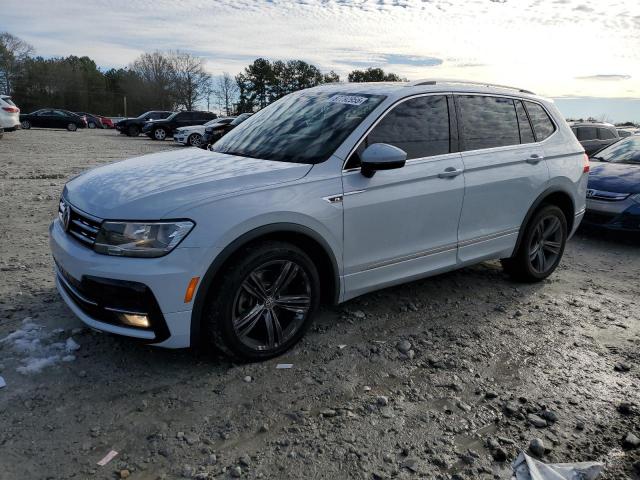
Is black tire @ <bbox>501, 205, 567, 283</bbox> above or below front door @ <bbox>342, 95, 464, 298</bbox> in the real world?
below

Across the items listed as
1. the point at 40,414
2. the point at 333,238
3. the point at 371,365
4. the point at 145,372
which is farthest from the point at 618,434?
the point at 40,414

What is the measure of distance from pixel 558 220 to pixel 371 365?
2856 mm

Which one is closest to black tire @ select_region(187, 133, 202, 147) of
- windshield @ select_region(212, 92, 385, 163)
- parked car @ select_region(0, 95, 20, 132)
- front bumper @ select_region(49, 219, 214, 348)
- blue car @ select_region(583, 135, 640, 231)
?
parked car @ select_region(0, 95, 20, 132)

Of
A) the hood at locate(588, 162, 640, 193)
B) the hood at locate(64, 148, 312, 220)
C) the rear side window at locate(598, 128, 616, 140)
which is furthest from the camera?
the rear side window at locate(598, 128, 616, 140)

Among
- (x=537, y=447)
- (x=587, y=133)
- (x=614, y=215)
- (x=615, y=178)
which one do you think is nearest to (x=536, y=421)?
(x=537, y=447)

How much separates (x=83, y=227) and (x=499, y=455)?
268cm

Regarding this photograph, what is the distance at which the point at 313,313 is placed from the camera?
12.0 feet

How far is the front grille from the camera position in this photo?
3169 millimetres

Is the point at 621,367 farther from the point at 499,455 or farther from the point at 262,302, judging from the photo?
the point at 262,302

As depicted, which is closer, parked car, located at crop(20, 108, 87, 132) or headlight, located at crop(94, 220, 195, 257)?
headlight, located at crop(94, 220, 195, 257)

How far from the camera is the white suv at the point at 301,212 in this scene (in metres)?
3.05

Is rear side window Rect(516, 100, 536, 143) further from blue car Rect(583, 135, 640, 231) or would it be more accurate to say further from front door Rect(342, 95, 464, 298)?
blue car Rect(583, 135, 640, 231)

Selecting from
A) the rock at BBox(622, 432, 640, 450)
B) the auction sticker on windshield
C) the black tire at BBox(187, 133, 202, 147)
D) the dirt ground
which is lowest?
the rock at BBox(622, 432, 640, 450)

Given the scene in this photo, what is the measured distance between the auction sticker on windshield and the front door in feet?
0.91
